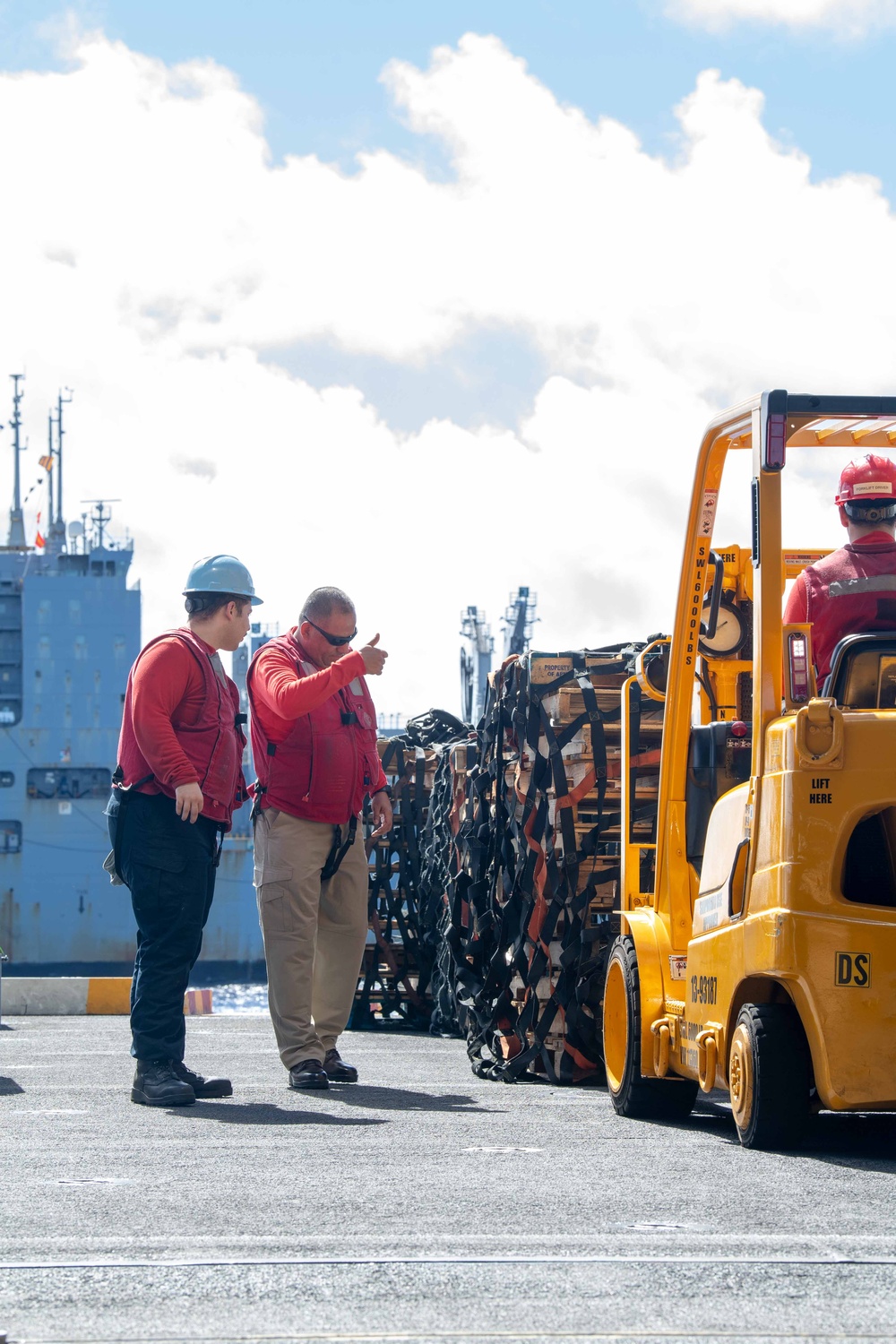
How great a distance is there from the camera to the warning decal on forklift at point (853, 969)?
4270 millimetres

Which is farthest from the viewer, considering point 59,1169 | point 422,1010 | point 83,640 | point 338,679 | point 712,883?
point 83,640

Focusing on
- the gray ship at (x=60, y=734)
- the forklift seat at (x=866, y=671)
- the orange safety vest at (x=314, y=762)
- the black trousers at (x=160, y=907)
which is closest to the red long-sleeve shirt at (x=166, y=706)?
the black trousers at (x=160, y=907)

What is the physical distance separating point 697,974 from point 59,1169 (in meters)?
2.00

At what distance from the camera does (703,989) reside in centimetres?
504

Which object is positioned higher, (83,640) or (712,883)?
(83,640)

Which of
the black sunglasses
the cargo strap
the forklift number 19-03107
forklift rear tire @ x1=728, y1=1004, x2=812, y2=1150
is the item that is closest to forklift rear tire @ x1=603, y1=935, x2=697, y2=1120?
the forklift number 19-03107

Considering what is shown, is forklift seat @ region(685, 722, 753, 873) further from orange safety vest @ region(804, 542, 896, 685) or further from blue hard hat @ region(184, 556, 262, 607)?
blue hard hat @ region(184, 556, 262, 607)

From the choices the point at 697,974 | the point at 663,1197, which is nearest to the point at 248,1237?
the point at 663,1197

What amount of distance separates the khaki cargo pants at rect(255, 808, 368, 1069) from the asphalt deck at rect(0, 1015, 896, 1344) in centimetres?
78

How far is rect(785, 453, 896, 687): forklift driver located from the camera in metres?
4.70

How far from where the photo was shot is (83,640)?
6153 centimetres

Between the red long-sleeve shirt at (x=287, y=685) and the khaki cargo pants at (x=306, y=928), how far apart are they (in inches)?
14.0

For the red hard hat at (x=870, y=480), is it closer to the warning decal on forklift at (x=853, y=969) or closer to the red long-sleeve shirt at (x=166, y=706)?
the warning decal on forklift at (x=853, y=969)

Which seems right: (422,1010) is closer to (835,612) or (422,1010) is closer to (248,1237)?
(835,612)
